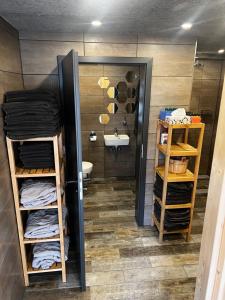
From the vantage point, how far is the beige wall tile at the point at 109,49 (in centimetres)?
225

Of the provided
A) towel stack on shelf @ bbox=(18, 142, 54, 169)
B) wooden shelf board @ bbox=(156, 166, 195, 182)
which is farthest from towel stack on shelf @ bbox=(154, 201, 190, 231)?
towel stack on shelf @ bbox=(18, 142, 54, 169)

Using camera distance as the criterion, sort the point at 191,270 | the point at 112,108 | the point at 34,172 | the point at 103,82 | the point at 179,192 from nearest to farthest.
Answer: the point at 34,172 < the point at 191,270 < the point at 179,192 < the point at 103,82 < the point at 112,108

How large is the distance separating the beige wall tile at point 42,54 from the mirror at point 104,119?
6.08 ft

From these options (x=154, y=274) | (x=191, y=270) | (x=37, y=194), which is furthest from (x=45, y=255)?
(x=191, y=270)

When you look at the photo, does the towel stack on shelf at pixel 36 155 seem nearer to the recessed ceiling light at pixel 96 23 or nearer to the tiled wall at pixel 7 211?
the tiled wall at pixel 7 211

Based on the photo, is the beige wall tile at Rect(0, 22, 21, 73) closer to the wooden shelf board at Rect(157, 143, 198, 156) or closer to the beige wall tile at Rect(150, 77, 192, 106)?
the beige wall tile at Rect(150, 77, 192, 106)

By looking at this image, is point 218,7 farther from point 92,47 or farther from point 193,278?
point 193,278

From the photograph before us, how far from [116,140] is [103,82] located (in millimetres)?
1054

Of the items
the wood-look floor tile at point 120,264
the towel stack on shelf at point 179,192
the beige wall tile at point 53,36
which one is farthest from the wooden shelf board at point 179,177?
the beige wall tile at point 53,36

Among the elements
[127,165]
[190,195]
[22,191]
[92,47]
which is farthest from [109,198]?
[92,47]

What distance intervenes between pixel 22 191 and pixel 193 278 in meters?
1.85

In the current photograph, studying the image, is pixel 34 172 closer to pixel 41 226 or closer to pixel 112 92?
pixel 41 226

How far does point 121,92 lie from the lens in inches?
155

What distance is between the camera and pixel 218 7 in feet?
4.70
